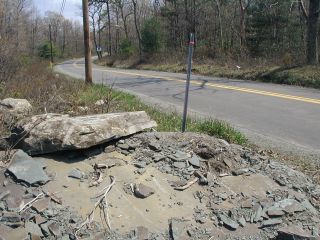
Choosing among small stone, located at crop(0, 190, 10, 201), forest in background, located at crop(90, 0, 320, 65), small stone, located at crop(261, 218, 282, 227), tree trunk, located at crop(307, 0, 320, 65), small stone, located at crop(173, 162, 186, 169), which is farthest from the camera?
forest in background, located at crop(90, 0, 320, 65)

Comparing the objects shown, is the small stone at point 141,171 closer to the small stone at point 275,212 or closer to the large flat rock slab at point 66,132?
the large flat rock slab at point 66,132

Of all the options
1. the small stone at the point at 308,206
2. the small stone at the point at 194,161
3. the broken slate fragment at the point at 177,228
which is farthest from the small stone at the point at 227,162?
the broken slate fragment at the point at 177,228

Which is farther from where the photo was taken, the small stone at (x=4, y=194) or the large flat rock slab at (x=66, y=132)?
the large flat rock slab at (x=66, y=132)

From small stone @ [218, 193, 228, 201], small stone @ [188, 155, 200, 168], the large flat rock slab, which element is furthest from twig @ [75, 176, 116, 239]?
small stone @ [218, 193, 228, 201]

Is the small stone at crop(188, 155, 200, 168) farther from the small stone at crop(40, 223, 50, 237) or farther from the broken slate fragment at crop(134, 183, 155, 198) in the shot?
the small stone at crop(40, 223, 50, 237)

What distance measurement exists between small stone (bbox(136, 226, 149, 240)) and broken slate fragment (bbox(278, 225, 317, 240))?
1296 mm

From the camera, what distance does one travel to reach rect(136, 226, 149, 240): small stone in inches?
169

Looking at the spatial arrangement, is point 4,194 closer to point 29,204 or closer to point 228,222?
point 29,204

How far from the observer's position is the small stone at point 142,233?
14.1 ft

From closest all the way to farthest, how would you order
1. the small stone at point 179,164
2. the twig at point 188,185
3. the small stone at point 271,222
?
the small stone at point 271,222 → the twig at point 188,185 → the small stone at point 179,164

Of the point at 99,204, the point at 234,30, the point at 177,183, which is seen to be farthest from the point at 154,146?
the point at 234,30

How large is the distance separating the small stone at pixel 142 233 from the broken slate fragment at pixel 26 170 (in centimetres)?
114

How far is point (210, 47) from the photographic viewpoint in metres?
33.7

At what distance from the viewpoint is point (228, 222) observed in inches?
180
